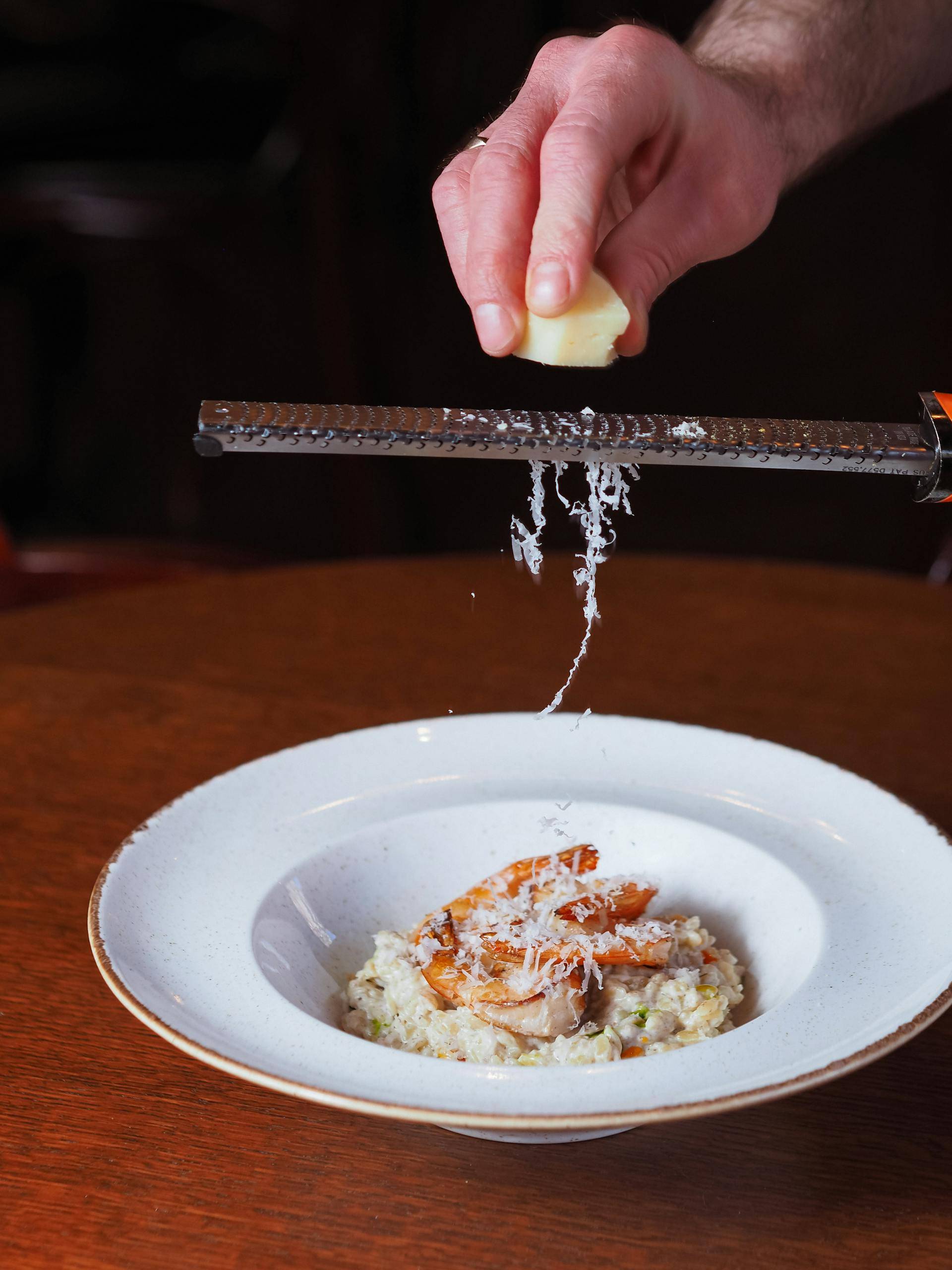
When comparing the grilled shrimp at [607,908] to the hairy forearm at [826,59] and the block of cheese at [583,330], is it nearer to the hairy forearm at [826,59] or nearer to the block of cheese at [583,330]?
the block of cheese at [583,330]

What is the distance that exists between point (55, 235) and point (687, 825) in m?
3.64

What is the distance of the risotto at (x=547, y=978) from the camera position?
3.01 feet

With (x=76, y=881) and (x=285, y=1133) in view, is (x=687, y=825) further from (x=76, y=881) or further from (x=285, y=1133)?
(x=76, y=881)

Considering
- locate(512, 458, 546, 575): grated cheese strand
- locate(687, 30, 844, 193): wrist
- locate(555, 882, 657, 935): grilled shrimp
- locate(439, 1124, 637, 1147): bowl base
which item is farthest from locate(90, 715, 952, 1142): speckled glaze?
locate(687, 30, 844, 193): wrist

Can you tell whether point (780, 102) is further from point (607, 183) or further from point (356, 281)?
point (356, 281)

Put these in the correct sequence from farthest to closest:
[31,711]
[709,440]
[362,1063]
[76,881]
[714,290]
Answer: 1. [714,290]
2. [31,711]
3. [76,881]
4. [709,440]
5. [362,1063]

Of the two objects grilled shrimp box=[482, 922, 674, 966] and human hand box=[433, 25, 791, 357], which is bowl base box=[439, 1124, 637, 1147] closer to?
grilled shrimp box=[482, 922, 674, 966]

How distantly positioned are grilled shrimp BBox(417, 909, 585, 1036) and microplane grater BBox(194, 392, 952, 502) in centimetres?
38

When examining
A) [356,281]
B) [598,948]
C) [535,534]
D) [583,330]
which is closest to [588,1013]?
[598,948]

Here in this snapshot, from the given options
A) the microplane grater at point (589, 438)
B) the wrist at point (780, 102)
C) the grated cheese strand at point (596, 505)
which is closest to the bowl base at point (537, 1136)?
the grated cheese strand at point (596, 505)

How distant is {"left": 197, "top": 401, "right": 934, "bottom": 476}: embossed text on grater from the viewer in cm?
94

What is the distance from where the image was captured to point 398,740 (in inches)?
50.6

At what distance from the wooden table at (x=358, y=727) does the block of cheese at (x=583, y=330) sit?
562mm

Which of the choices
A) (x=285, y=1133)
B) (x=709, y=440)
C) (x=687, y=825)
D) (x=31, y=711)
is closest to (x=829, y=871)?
(x=687, y=825)
